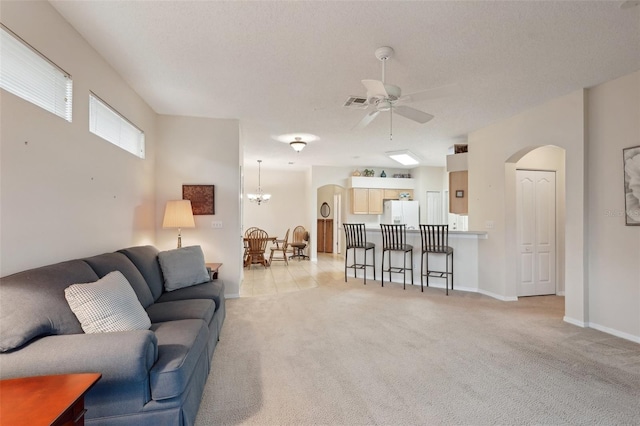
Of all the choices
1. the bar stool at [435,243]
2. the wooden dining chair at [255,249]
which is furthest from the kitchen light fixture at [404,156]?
the wooden dining chair at [255,249]

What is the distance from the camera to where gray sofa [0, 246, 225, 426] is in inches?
57.2

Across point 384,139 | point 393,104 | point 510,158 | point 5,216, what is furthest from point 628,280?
point 5,216

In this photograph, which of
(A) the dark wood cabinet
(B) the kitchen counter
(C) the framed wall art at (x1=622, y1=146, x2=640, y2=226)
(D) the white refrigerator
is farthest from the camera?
(A) the dark wood cabinet

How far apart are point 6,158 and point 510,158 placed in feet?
17.8

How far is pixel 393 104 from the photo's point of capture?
296 cm

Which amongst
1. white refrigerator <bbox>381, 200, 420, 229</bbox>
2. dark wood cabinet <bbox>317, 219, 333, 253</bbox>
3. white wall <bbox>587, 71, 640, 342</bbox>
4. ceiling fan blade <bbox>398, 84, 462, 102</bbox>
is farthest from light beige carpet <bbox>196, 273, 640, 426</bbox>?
dark wood cabinet <bbox>317, 219, 333, 253</bbox>

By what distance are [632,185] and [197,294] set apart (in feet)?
14.6

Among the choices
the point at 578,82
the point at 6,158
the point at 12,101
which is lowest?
the point at 6,158

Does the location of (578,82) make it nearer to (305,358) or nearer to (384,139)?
(384,139)

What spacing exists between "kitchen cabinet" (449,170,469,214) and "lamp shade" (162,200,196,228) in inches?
182

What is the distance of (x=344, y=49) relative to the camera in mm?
2779

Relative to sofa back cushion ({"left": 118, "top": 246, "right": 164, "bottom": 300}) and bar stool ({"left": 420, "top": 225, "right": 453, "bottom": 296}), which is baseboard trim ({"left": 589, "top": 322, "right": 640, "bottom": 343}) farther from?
sofa back cushion ({"left": 118, "top": 246, "right": 164, "bottom": 300})

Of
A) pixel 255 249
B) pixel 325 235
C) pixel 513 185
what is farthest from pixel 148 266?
pixel 325 235

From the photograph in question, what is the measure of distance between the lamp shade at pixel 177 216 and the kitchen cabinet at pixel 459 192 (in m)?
4.62
